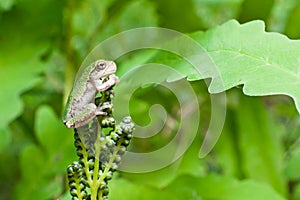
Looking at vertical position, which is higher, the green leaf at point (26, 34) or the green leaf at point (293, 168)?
the green leaf at point (26, 34)

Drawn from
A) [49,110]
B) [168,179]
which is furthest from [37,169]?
[168,179]

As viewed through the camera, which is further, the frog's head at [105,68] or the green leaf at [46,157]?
the green leaf at [46,157]

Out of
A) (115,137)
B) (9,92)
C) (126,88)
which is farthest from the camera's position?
(9,92)

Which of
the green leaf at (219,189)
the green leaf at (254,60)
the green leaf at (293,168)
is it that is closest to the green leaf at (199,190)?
the green leaf at (219,189)

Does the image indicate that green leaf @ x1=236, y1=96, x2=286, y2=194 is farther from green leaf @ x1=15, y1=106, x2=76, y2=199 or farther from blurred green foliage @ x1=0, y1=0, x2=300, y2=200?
green leaf @ x1=15, y1=106, x2=76, y2=199

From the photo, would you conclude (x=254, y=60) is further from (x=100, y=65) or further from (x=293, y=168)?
(x=293, y=168)

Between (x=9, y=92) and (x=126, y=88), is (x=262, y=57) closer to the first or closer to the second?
(x=126, y=88)

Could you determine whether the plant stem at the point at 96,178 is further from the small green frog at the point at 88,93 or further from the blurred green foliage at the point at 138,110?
the blurred green foliage at the point at 138,110

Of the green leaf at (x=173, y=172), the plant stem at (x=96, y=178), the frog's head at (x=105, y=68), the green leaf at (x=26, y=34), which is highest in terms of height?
the green leaf at (x=26, y=34)
